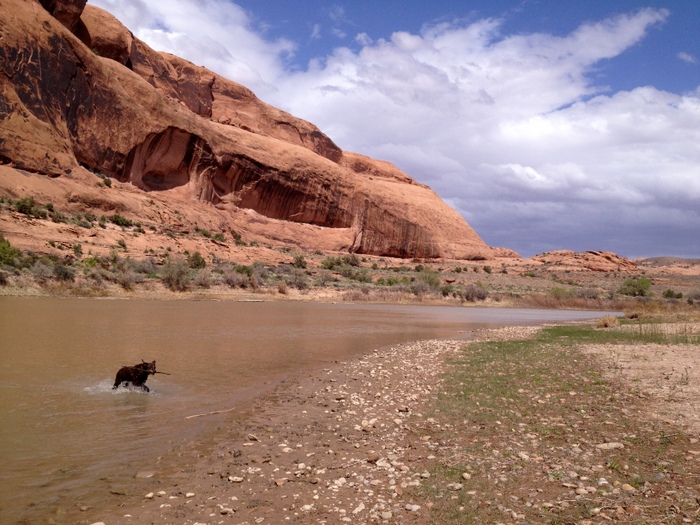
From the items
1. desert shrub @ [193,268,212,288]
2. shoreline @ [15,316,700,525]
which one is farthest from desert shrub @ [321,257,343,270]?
shoreline @ [15,316,700,525]

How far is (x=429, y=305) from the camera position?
44.1 m

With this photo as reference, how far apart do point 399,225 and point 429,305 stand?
39.0m

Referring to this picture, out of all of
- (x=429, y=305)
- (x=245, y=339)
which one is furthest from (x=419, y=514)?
(x=429, y=305)

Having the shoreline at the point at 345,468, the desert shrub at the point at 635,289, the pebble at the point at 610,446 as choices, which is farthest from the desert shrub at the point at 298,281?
the pebble at the point at 610,446

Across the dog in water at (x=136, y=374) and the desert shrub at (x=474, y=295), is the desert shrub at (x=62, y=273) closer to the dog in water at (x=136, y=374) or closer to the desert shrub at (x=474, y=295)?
the dog in water at (x=136, y=374)

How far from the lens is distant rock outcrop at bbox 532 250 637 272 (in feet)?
274

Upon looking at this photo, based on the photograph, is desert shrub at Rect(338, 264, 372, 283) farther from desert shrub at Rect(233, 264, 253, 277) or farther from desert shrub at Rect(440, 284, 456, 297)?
desert shrub at Rect(233, 264, 253, 277)

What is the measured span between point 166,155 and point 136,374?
5592 centimetres

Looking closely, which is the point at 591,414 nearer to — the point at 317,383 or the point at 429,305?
the point at 317,383

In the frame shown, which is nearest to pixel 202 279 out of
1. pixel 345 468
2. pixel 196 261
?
pixel 196 261

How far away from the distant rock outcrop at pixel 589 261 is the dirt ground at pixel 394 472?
8052 centimetres

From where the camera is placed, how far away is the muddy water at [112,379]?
5375 millimetres

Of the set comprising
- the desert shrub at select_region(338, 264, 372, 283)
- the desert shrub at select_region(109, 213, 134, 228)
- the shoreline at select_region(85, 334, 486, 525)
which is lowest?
the shoreline at select_region(85, 334, 486, 525)

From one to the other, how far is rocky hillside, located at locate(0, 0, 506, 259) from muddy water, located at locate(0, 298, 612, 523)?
75.2 ft
